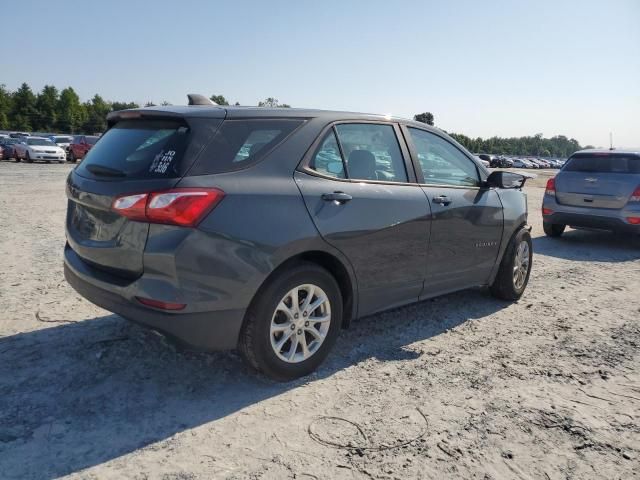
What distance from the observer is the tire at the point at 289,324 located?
3133 mm

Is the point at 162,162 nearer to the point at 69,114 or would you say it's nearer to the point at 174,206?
the point at 174,206

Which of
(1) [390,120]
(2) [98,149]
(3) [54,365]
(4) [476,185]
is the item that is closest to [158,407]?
(3) [54,365]

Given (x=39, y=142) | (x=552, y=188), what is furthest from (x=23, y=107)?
(x=552, y=188)

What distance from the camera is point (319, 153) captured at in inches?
138

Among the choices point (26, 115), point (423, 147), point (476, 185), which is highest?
point (26, 115)

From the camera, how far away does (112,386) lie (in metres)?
3.21

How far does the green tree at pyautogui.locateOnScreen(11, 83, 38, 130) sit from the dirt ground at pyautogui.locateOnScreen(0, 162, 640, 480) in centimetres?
10594

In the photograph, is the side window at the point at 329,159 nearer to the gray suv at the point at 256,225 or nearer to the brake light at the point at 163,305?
the gray suv at the point at 256,225

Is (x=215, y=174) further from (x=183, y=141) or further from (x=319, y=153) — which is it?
(x=319, y=153)

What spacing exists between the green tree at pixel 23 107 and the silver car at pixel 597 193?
344 ft

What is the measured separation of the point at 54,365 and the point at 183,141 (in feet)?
5.84

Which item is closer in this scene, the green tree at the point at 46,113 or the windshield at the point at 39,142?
the windshield at the point at 39,142

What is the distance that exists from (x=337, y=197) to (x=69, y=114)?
4392 inches

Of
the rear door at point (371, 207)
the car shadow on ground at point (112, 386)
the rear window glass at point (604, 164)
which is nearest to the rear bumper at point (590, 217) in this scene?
the rear window glass at point (604, 164)
